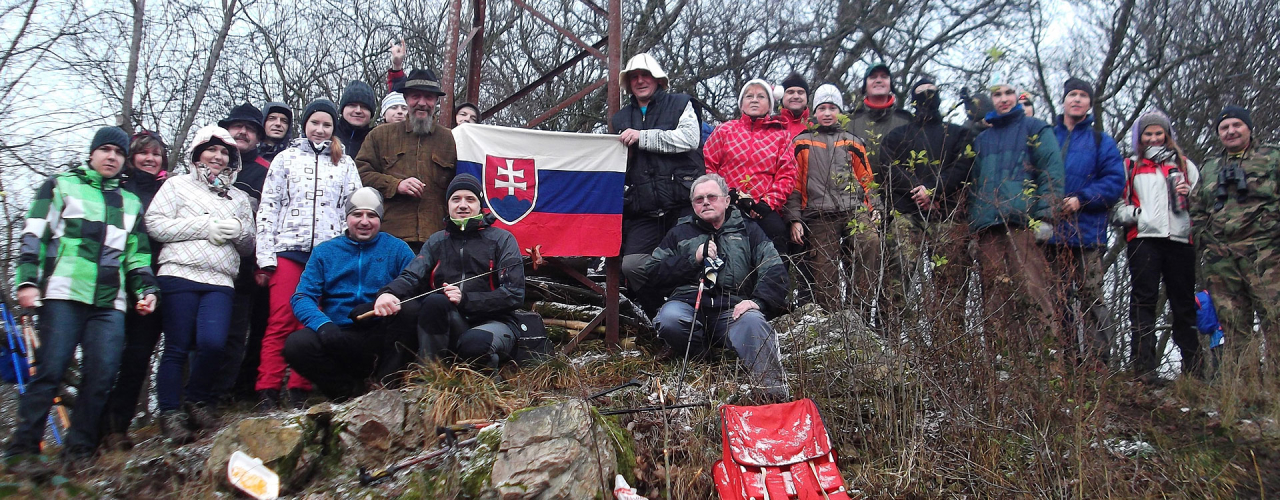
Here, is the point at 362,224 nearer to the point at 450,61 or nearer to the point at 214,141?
the point at 214,141

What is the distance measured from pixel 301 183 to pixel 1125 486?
4694 mm

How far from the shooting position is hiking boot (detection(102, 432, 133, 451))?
4629 mm

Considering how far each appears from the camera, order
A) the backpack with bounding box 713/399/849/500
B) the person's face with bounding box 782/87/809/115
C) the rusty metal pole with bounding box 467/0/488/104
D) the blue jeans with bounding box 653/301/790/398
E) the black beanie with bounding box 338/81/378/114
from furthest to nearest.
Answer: the rusty metal pole with bounding box 467/0/488/104
the person's face with bounding box 782/87/809/115
the black beanie with bounding box 338/81/378/114
the blue jeans with bounding box 653/301/790/398
the backpack with bounding box 713/399/849/500

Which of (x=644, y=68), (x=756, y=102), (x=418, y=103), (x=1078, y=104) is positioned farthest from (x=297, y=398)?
(x=1078, y=104)

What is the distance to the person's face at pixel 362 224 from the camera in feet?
16.6

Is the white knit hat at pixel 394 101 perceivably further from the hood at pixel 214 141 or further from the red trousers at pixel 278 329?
the red trousers at pixel 278 329

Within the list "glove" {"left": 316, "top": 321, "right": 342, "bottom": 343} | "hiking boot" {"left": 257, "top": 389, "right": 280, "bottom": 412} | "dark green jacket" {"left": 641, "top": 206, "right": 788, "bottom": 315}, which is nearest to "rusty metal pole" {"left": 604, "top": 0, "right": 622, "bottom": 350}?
"dark green jacket" {"left": 641, "top": 206, "right": 788, "bottom": 315}

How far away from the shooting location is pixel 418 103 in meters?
5.70

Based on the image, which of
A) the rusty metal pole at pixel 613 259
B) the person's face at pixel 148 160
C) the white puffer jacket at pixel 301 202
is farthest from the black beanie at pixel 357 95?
the rusty metal pole at pixel 613 259

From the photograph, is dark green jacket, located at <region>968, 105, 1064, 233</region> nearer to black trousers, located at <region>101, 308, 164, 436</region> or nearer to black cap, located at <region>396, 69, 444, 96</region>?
black cap, located at <region>396, 69, 444, 96</region>

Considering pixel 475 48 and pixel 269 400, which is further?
pixel 475 48

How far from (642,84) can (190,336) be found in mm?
3227

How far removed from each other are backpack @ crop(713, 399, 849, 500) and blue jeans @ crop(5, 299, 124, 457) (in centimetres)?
317

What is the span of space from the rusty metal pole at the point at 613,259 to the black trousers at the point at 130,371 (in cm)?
282
